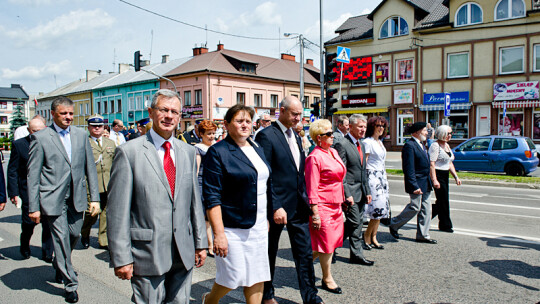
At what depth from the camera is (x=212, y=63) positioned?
41375 mm

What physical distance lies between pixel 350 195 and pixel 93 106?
5790cm

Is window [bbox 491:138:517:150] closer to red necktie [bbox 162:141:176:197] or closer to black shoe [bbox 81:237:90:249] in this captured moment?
black shoe [bbox 81:237:90:249]

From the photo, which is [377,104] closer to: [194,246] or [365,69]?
[365,69]

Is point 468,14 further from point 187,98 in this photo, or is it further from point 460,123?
point 187,98

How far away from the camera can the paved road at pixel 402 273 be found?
4.45 meters

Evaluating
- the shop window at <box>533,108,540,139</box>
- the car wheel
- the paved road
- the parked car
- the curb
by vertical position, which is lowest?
the paved road

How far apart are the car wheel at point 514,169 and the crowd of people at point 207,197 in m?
11.1

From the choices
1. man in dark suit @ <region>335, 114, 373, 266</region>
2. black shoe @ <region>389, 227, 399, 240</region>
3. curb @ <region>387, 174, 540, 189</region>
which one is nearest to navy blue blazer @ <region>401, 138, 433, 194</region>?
black shoe @ <region>389, 227, 399, 240</region>

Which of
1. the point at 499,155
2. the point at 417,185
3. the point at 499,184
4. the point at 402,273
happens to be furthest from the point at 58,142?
the point at 499,155

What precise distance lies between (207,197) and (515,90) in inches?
1083

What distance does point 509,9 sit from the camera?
85.8ft

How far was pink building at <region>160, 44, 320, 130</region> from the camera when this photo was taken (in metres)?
40.4

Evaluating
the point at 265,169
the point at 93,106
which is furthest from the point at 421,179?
the point at 93,106

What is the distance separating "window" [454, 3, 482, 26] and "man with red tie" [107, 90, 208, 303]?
29.2m
